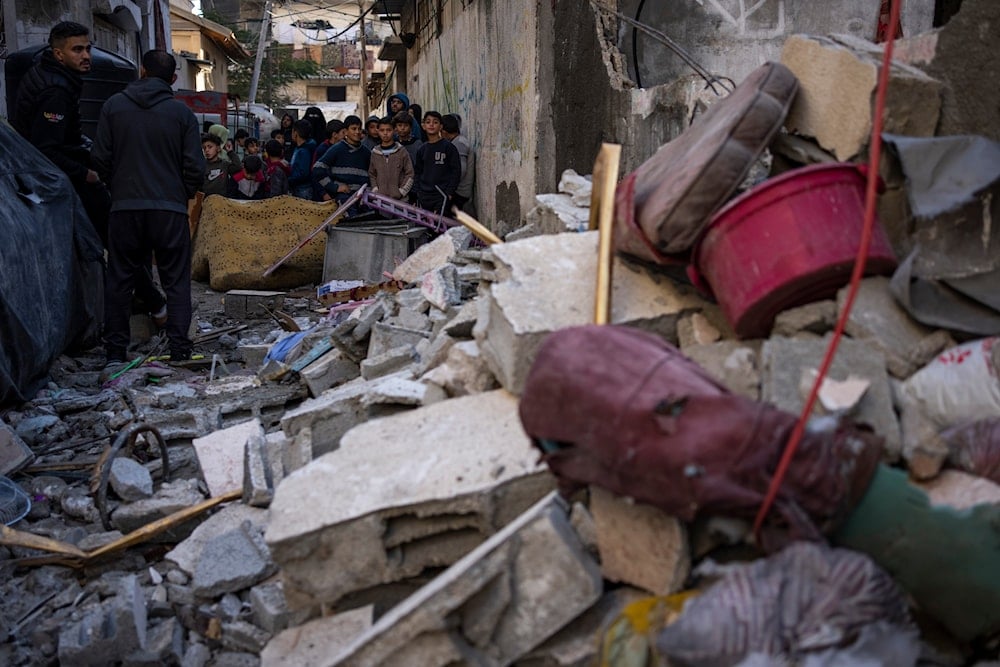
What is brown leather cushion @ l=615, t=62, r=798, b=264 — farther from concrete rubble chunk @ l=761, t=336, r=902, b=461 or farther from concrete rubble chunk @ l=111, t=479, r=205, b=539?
concrete rubble chunk @ l=111, t=479, r=205, b=539

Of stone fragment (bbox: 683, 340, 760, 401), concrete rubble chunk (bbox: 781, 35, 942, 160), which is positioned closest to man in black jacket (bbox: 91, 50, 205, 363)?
concrete rubble chunk (bbox: 781, 35, 942, 160)

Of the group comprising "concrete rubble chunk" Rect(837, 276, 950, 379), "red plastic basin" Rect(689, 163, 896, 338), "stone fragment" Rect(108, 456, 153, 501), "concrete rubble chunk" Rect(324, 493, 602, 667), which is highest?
"red plastic basin" Rect(689, 163, 896, 338)

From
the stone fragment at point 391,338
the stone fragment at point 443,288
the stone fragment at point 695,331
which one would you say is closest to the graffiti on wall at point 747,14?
the stone fragment at point 443,288

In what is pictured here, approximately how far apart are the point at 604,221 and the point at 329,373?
227 cm

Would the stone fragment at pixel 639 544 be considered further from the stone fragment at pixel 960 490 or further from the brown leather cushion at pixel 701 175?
the brown leather cushion at pixel 701 175

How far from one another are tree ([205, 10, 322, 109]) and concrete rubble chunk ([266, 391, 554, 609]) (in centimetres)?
3495

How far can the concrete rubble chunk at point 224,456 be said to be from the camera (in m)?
4.00

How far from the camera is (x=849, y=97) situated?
315cm

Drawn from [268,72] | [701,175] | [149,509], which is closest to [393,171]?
[149,509]

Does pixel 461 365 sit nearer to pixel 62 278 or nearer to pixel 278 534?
pixel 278 534

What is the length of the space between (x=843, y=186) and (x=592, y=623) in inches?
58.6

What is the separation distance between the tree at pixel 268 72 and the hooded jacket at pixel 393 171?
1090 inches

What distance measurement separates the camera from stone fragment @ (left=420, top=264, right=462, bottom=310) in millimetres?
5027

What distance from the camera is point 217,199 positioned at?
9.71m
